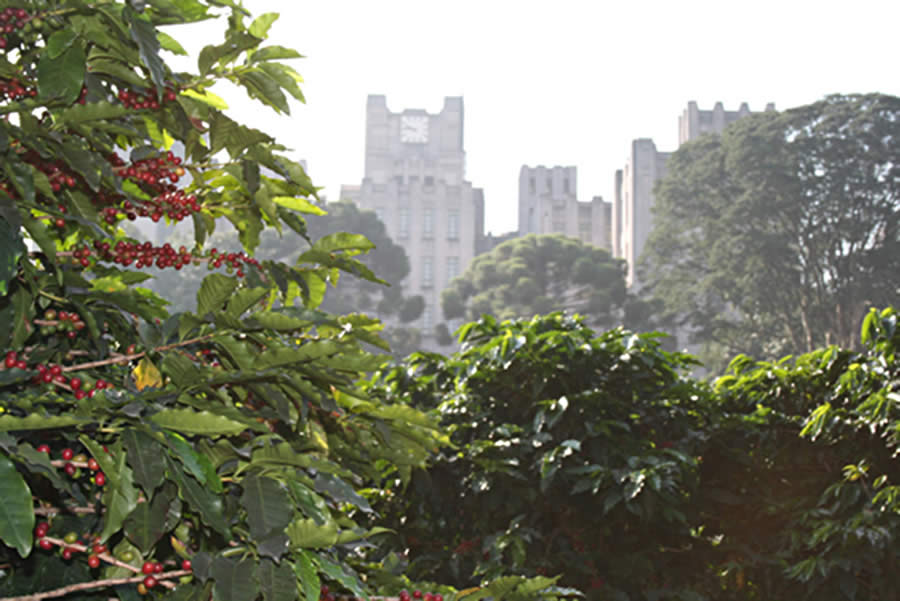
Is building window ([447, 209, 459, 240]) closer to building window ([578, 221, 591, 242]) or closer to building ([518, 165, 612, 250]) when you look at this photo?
building ([518, 165, 612, 250])

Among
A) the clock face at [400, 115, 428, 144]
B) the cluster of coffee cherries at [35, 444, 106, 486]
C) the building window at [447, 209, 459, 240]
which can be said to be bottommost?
the cluster of coffee cherries at [35, 444, 106, 486]

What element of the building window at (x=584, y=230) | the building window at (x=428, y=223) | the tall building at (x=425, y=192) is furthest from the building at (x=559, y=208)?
the building window at (x=428, y=223)

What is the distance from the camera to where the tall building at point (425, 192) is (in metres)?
64.9

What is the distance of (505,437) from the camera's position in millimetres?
3740

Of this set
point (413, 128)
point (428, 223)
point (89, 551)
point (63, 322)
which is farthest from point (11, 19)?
point (413, 128)

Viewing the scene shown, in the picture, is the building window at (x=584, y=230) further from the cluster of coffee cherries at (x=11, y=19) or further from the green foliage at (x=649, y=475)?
the cluster of coffee cherries at (x=11, y=19)

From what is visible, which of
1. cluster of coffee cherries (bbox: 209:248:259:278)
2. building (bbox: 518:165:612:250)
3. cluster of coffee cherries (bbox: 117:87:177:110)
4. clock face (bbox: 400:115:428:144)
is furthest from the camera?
clock face (bbox: 400:115:428:144)

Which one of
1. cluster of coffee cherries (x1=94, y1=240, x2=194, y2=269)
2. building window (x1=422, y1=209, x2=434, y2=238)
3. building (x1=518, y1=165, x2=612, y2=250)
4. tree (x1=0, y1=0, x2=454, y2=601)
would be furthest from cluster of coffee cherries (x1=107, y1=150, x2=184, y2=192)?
building (x1=518, y1=165, x2=612, y2=250)

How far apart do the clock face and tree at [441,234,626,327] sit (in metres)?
23.4

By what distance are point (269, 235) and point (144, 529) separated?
45.3 meters

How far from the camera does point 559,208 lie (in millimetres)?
69188

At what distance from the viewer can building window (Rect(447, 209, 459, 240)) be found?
64.9 metres

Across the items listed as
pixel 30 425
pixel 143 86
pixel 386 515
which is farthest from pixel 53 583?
pixel 386 515

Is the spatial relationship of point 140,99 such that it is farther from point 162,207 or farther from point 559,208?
point 559,208
